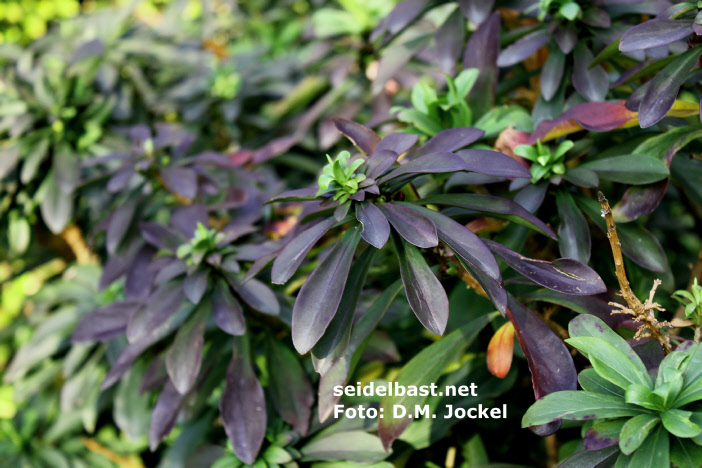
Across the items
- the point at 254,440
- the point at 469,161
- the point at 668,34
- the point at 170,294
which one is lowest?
the point at 254,440

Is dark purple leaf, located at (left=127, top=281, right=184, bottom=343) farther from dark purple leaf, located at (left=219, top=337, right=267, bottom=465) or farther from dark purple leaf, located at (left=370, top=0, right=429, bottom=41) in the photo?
dark purple leaf, located at (left=370, top=0, right=429, bottom=41)

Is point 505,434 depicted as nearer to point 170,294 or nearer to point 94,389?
point 170,294

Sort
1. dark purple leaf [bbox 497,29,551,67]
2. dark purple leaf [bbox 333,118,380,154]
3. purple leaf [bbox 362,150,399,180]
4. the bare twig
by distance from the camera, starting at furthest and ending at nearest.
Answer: dark purple leaf [bbox 497,29,551,67]
dark purple leaf [bbox 333,118,380,154]
purple leaf [bbox 362,150,399,180]
the bare twig

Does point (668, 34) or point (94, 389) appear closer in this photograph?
point (668, 34)

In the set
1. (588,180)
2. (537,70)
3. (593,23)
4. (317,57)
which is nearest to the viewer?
(588,180)

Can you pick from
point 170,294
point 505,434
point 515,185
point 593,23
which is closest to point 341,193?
point 515,185

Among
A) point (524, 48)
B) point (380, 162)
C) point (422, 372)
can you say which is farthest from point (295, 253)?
point (524, 48)

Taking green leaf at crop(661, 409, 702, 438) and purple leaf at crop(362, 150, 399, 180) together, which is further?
purple leaf at crop(362, 150, 399, 180)

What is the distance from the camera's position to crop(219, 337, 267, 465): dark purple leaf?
3.22 ft

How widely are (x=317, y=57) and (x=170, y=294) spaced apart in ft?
3.21

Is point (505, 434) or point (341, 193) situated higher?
point (341, 193)

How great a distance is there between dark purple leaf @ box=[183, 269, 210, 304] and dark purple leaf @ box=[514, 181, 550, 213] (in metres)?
0.58

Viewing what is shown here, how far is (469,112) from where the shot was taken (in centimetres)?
100

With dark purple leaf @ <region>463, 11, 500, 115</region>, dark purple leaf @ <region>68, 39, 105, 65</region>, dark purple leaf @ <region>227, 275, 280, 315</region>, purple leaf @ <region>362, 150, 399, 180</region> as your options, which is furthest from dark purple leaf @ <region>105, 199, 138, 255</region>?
dark purple leaf @ <region>463, 11, 500, 115</region>
